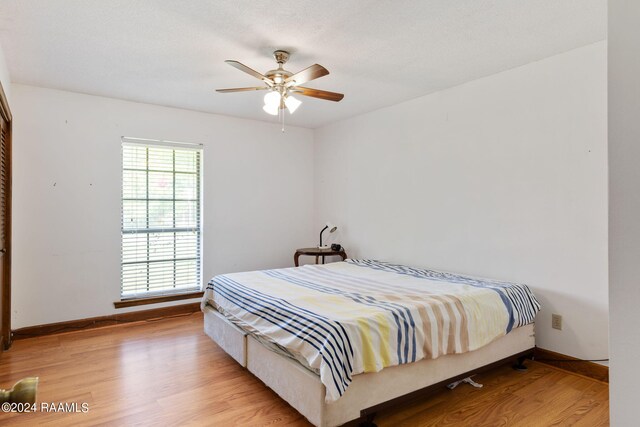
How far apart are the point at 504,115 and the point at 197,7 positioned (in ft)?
8.45

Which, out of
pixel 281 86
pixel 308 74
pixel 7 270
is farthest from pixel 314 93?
pixel 7 270

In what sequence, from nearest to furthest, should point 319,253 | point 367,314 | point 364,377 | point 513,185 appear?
point 364,377
point 367,314
point 513,185
point 319,253

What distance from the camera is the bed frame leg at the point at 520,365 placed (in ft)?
9.28

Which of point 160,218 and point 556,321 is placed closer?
point 556,321

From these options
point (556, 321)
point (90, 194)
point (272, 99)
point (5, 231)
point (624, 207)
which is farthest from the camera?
point (90, 194)

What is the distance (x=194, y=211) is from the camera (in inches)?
179

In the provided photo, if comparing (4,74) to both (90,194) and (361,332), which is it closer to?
(90,194)

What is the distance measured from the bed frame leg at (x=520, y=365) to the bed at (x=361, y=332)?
0.09 meters

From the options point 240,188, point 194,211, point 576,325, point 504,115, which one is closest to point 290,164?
point 240,188

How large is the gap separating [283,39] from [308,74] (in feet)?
1.02

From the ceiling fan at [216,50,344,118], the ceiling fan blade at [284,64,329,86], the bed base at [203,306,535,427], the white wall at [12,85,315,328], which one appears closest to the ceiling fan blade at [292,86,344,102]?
the ceiling fan at [216,50,344,118]

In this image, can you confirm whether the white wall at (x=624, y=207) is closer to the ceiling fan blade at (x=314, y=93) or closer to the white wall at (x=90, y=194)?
the ceiling fan blade at (x=314, y=93)

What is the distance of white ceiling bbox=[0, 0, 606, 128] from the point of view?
2.17m

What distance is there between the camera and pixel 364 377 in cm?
197
